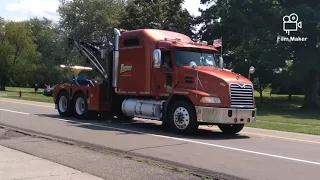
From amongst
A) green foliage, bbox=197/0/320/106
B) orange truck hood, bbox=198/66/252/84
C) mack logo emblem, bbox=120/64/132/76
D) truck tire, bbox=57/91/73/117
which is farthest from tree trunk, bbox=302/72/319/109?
orange truck hood, bbox=198/66/252/84

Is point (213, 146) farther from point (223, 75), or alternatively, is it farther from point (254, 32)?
point (254, 32)

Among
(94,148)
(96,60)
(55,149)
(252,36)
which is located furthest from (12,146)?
(252,36)

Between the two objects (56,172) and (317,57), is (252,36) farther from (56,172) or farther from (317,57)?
(56,172)

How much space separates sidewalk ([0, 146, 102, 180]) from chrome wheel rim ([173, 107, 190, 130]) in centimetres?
569

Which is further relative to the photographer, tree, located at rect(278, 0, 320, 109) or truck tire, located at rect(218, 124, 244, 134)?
tree, located at rect(278, 0, 320, 109)

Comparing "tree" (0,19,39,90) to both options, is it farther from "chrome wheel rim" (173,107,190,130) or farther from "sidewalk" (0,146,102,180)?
"sidewalk" (0,146,102,180)

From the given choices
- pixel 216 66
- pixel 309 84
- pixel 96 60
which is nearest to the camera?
pixel 216 66

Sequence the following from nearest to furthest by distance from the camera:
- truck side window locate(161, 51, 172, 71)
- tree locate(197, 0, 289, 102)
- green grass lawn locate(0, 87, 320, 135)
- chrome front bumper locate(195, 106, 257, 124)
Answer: chrome front bumper locate(195, 106, 257, 124) < truck side window locate(161, 51, 172, 71) < green grass lawn locate(0, 87, 320, 135) < tree locate(197, 0, 289, 102)

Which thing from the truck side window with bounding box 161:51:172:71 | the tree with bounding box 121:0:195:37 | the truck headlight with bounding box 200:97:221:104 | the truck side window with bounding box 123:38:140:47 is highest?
the tree with bounding box 121:0:195:37

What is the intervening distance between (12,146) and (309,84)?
113ft

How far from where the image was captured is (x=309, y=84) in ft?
132

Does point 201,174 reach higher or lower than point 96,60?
lower

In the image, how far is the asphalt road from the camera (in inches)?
335

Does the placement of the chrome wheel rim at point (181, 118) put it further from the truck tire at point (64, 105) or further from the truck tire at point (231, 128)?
the truck tire at point (64, 105)
